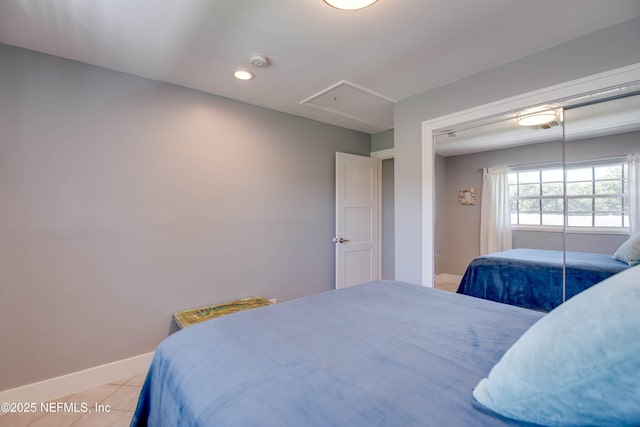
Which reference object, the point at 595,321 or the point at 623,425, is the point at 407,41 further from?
the point at 623,425

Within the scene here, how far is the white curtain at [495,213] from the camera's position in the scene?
99.1 inches

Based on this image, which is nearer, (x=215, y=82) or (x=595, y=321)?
(x=595, y=321)

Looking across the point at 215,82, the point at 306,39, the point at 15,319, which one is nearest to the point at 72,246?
the point at 15,319

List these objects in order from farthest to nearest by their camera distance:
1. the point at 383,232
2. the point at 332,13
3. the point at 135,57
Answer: the point at 383,232
the point at 135,57
the point at 332,13

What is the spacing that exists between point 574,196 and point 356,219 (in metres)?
2.22

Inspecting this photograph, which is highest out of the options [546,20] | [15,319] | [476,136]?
[546,20]

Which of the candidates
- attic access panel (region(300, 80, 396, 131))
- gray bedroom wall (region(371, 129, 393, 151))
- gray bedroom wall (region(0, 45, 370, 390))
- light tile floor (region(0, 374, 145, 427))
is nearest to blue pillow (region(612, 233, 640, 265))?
attic access panel (region(300, 80, 396, 131))

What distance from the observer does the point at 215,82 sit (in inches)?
99.8

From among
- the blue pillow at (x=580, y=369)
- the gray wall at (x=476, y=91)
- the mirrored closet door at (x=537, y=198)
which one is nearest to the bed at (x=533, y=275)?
the mirrored closet door at (x=537, y=198)

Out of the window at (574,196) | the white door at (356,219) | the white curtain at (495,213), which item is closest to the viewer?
the window at (574,196)

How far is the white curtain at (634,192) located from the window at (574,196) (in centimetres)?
3

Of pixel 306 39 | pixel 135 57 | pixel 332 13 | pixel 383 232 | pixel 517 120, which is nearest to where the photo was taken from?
pixel 332 13

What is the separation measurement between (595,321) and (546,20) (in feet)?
6.33

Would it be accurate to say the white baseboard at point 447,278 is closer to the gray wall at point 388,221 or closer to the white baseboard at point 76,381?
the gray wall at point 388,221
